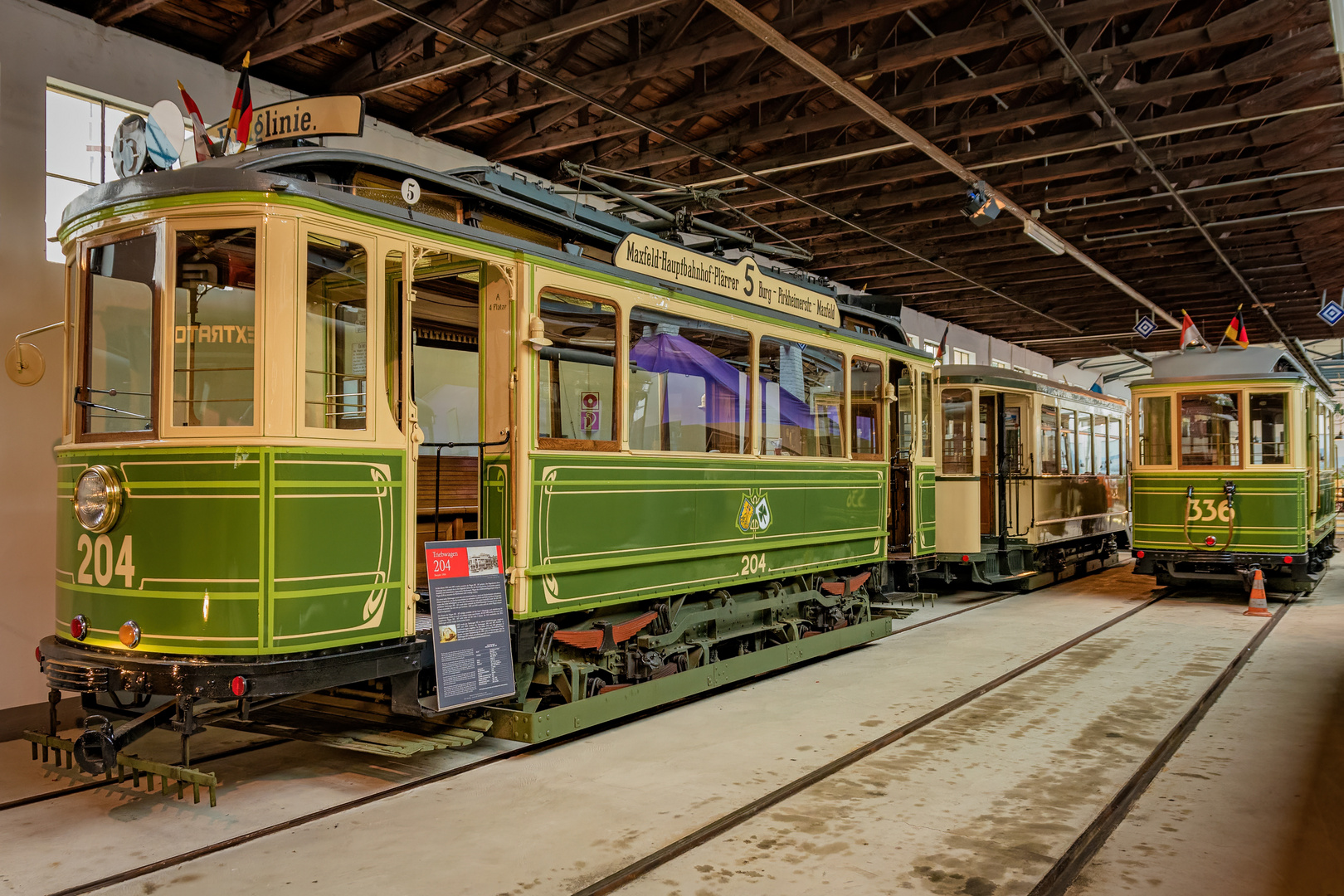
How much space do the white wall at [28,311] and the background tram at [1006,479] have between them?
9.21m

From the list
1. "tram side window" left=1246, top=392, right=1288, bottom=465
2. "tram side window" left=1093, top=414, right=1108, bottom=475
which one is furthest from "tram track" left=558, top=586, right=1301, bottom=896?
"tram side window" left=1093, top=414, right=1108, bottom=475

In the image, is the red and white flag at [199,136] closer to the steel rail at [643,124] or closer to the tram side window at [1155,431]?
the steel rail at [643,124]

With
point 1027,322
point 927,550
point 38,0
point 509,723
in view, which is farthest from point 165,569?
point 1027,322

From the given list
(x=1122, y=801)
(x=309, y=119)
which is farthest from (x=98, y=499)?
(x=1122, y=801)

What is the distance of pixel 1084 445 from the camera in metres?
16.1

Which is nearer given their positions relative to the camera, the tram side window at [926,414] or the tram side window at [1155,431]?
the tram side window at [926,414]

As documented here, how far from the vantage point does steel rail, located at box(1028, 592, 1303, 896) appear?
3.98m

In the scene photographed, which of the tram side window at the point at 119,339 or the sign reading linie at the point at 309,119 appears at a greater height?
the sign reading linie at the point at 309,119

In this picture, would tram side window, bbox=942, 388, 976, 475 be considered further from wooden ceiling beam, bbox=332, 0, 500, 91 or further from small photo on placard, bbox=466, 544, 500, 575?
small photo on placard, bbox=466, 544, 500, 575

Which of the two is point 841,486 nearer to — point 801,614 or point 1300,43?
point 801,614

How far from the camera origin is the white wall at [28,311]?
6320 mm

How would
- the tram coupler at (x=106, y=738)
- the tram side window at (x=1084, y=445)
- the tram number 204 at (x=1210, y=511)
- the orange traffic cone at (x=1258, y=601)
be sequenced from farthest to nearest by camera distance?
the tram side window at (x=1084, y=445), the tram number 204 at (x=1210, y=511), the orange traffic cone at (x=1258, y=601), the tram coupler at (x=106, y=738)

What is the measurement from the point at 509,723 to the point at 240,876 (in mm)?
1734

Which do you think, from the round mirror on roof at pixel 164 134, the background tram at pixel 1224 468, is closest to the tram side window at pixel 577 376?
the round mirror on roof at pixel 164 134
